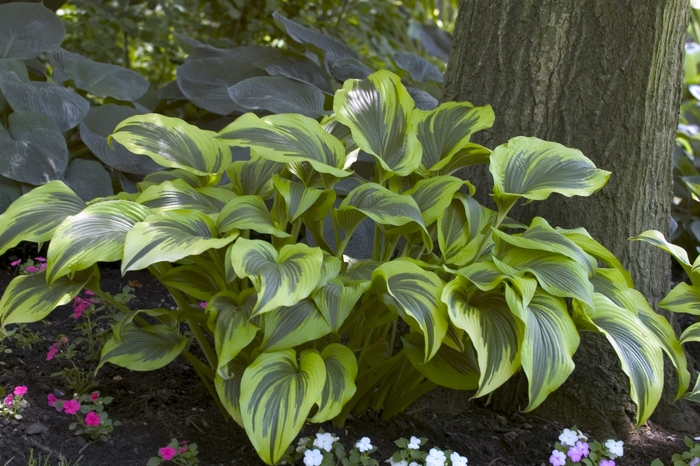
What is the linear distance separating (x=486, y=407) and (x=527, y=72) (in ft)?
3.11

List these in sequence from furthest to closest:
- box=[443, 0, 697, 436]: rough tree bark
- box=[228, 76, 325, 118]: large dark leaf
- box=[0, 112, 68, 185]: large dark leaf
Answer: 1. box=[228, 76, 325, 118]: large dark leaf
2. box=[0, 112, 68, 185]: large dark leaf
3. box=[443, 0, 697, 436]: rough tree bark

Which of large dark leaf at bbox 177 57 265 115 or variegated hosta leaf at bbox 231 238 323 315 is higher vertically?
variegated hosta leaf at bbox 231 238 323 315

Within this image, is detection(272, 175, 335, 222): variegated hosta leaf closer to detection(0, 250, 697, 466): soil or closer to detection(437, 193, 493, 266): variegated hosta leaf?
detection(437, 193, 493, 266): variegated hosta leaf

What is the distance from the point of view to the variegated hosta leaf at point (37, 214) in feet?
4.86

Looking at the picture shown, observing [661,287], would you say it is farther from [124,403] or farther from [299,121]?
[124,403]

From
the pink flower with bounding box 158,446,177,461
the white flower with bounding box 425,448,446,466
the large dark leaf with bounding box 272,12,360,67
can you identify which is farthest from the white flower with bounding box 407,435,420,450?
the large dark leaf with bounding box 272,12,360,67

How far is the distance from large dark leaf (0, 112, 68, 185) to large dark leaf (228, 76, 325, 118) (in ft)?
2.05

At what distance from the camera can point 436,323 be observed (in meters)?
1.36

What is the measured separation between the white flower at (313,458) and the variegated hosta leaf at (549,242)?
604mm

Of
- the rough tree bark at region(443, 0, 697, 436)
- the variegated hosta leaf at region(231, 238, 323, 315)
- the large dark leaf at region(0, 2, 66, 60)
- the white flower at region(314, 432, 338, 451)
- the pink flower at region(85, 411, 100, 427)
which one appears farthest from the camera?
the large dark leaf at region(0, 2, 66, 60)

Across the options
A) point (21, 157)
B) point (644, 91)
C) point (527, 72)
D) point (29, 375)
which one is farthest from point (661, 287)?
point (21, 157)

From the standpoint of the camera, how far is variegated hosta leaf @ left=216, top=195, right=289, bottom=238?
1480mm

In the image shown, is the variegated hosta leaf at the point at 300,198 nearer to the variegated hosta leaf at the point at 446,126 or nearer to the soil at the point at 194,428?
the variegated hosta leaf at the point at 446,126

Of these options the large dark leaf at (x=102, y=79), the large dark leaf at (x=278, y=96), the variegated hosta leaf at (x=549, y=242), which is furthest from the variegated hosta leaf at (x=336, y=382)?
the large dark leaf at (x=102, y=79)
